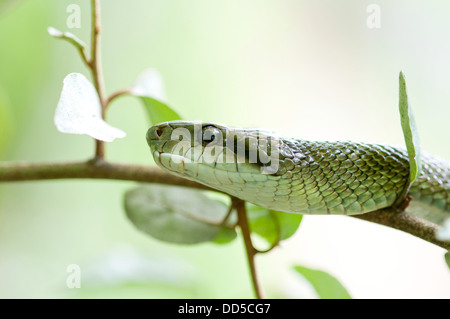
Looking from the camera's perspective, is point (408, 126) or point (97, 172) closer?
point (408, 126)

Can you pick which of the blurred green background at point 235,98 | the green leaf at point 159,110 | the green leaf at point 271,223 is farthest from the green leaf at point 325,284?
the blurred green background at point 235,98

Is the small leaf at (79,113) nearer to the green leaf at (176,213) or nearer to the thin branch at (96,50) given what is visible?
the thin branch at (96,50)

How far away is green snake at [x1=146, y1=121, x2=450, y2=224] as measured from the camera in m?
0.79

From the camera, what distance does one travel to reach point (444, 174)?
95cm

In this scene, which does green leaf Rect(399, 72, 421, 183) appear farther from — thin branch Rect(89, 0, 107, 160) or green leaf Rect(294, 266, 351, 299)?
thin branch Rect(89, 0, 107, 160)

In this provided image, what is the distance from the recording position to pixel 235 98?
9.41 ft

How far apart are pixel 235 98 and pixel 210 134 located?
207 centimetres

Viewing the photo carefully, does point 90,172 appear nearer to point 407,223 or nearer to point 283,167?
point 283,167

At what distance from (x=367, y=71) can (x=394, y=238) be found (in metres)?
0.99

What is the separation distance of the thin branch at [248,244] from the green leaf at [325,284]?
0.29ft

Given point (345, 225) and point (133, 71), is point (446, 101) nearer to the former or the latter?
point (345, 225)

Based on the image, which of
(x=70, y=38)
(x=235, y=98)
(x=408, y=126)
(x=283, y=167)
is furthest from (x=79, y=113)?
(x=235, y=98)

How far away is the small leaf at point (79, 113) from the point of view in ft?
1.93

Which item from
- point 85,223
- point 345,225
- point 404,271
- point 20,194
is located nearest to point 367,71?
point 345,225
